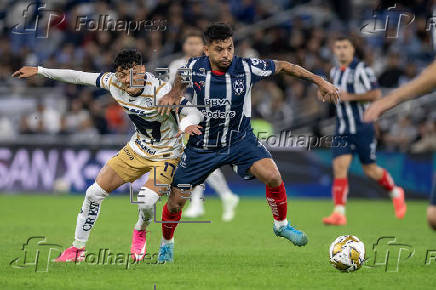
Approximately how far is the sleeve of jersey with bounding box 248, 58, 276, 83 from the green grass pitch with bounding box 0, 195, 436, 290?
1.80 m

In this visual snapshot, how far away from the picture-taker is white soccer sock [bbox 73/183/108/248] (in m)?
7.70

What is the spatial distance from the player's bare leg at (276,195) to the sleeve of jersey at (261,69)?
2.63 feet

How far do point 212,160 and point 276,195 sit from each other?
2.41 ft

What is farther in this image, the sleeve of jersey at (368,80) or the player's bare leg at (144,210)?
the sleeve of jersey at (368,80)

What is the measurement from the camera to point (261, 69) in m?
7.51

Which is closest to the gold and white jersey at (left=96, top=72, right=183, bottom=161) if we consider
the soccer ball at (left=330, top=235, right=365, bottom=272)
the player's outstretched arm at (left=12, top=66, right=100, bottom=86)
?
the player's outstretched arm at (left=12, top=66, right=100, bottom=86)

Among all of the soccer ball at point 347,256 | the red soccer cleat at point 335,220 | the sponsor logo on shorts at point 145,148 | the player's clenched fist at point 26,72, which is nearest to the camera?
the soccer ball at point 347,256

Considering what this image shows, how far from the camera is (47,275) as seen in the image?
6754mm

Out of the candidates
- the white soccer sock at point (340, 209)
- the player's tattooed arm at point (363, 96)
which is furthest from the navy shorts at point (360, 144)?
the white soccer sock at point (340, 209)

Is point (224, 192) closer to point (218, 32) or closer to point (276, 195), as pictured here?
point (276, 195)

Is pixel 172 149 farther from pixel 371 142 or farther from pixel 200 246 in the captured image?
pixel 371 142

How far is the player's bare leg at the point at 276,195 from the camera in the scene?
7.52 m

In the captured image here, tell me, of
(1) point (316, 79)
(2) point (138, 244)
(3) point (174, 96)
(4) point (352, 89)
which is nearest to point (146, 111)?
(3) point (174, 96)

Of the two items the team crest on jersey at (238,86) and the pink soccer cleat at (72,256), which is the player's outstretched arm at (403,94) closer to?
the team crest on jersey at (238,86)
